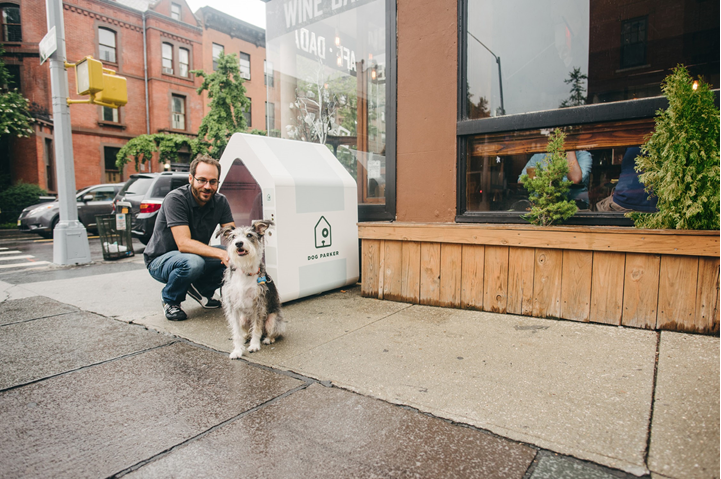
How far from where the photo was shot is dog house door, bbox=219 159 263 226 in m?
5.32

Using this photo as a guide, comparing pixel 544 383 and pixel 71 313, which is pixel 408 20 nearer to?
pixel 544 383

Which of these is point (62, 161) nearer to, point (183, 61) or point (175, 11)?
point (183, 61)

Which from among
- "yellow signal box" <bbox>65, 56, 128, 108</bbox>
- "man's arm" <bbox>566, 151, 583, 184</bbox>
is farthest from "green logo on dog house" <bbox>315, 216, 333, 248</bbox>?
"yellow signal box" <bbox>65, 56, 128, 108</bbox>

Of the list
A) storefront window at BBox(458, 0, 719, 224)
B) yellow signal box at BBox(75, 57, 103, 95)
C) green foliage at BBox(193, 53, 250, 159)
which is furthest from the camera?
green foliage at BBox(193, 53, 250, 159)

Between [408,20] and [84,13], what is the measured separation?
24917 mm

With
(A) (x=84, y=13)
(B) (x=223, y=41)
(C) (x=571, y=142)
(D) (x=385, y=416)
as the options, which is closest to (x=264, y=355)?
(D) (x=385, y=416)

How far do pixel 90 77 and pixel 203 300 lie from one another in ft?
16.2

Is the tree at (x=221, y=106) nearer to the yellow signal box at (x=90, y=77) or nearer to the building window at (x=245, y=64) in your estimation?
the building window at (x=245, y=64)

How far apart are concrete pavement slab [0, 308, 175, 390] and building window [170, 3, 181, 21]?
A: 94.9ft

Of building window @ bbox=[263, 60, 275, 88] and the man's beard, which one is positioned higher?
building window @ bbox=[263, 60, 275, 88]

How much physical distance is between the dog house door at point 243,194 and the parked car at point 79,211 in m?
9.21

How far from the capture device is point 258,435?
2.07 m

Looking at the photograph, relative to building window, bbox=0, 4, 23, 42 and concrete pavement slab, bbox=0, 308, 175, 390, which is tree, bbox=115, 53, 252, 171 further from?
concrete pavement slab, bbox=0, 308, 175, 390

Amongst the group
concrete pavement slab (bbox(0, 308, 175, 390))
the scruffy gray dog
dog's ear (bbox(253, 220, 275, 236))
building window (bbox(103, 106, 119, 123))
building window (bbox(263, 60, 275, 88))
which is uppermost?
building window (bbox(103, 106, 119, 123))
